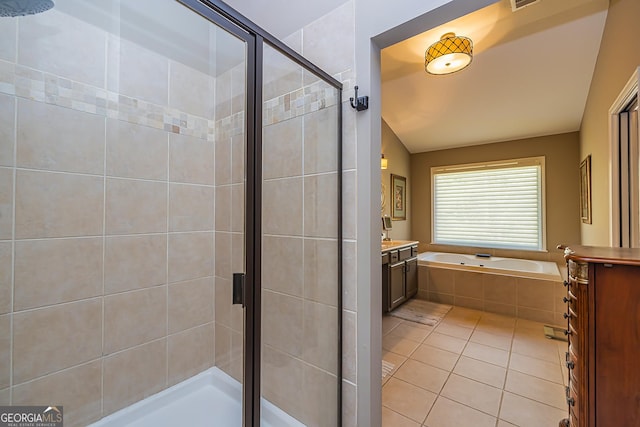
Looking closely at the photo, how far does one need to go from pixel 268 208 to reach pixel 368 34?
90 cm

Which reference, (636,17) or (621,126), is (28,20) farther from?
(621,126)

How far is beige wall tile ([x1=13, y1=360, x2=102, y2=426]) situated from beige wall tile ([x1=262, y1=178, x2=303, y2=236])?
125 cm

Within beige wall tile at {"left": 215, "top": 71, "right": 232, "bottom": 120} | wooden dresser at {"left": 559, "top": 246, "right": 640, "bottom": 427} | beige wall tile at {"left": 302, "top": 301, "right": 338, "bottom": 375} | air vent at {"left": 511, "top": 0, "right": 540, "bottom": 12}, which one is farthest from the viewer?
air vent at {"left": 511, "top": 0, "right": 540, "bottom": 12}

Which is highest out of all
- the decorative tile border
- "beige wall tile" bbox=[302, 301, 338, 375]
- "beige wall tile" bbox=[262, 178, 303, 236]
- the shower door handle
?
the decorative tile border

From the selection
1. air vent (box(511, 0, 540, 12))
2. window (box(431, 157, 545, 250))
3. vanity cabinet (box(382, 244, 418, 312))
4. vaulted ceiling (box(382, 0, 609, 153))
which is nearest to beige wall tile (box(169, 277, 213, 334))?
vanity cabinet (box(382, 244, 418, 312))

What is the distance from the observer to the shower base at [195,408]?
1357mm

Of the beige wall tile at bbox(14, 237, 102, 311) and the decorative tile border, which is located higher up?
the decorative tile border

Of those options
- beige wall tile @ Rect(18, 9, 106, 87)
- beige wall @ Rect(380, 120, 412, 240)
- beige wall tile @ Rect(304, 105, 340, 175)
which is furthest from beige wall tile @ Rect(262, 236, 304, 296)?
beige wall @ Rect(380, 120, 412, 240)

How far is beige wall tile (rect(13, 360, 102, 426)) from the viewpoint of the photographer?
1243 mm

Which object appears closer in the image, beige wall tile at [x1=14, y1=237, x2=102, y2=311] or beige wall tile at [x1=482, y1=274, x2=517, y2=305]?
beige wall tile at [x1=14, y1=237, x2=102, y2=311]

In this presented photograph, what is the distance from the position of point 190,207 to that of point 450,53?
2.43m

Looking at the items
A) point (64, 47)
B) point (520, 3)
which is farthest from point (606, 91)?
point (64, 47)

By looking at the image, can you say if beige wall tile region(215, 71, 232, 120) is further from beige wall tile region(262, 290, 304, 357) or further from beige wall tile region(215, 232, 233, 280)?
beige wall tile region(262, 290, 304, 357)

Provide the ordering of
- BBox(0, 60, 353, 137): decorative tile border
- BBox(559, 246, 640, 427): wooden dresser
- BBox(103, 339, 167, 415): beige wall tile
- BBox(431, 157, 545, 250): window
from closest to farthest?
BBox(559, 246, 640, 427): wooden dresser < BBox(0, 60, 353, 137): decorative tile border < BBox(103, 339, 167, 415): beige wall tile < BBox(431, 157, 545, 250): window
